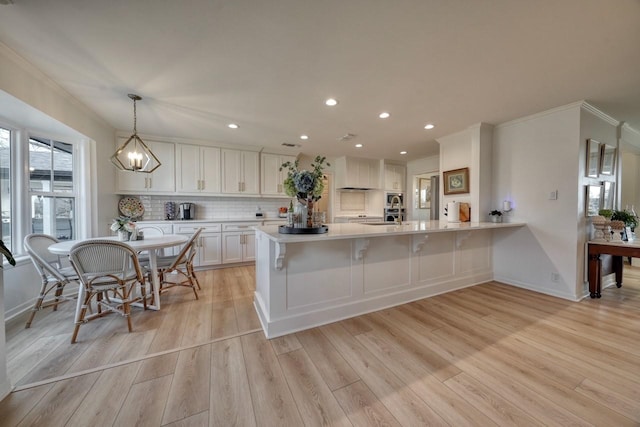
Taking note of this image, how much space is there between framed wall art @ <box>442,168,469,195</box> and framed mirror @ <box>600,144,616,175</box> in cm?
152

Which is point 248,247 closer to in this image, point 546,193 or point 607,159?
point 546,193

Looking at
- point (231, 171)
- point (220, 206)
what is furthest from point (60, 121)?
point (220, 206)

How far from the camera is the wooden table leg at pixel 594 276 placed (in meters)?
2.83

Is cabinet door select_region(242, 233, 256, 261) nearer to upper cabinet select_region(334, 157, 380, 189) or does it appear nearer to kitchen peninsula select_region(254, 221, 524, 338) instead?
kitchen peninsula select_region(254, 221, 524, 338)

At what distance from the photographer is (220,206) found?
186 inches

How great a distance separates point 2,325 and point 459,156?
16.6 feet

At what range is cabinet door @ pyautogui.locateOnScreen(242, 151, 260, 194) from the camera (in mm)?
4562

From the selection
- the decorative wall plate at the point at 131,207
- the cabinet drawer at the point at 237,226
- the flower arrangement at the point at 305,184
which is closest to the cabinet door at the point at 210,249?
the cabinet drawer at the point at 237,226

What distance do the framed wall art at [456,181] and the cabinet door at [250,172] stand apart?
351 centimetres

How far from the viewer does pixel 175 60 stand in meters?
1.89

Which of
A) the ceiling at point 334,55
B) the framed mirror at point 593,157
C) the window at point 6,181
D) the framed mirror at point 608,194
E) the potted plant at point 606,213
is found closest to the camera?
the ceiling at point 334,55

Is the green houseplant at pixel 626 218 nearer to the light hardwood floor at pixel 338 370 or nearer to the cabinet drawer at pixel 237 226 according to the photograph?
the light hardwood floor at pixel 338 370

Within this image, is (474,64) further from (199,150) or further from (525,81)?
(199,150)

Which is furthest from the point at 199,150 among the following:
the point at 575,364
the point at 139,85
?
the point at 575,364
